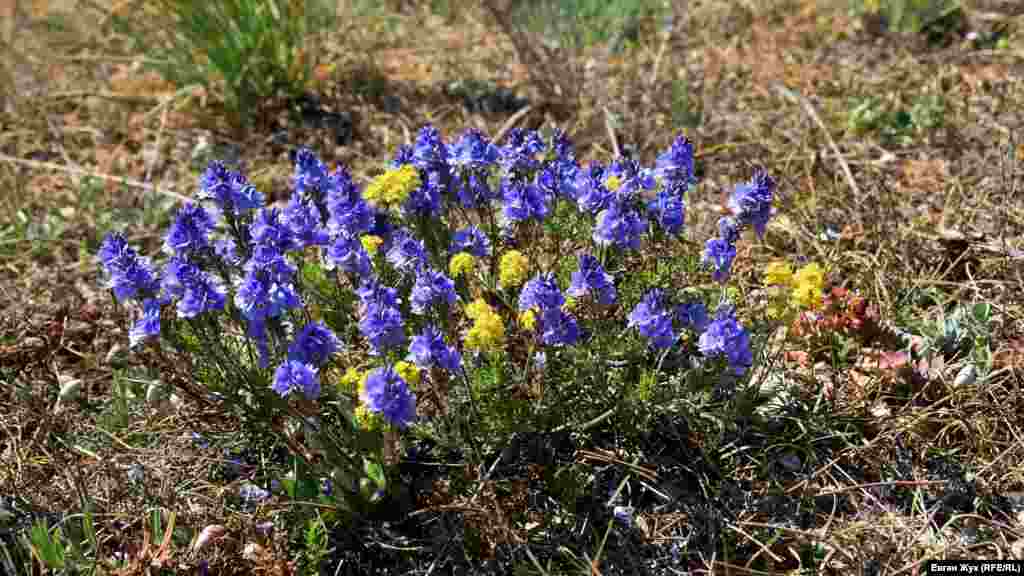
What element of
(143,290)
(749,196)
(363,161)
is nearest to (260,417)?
(143,290)

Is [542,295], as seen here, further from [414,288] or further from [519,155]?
[519,155]

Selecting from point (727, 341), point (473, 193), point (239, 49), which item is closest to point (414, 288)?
point (473, 193)

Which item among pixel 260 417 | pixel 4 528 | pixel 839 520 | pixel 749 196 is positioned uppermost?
pixel 749 196

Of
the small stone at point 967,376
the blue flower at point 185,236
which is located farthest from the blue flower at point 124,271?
the small stone at point 967,376

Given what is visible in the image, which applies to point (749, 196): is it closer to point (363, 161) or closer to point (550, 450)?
point (550, 450)

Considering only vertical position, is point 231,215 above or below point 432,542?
above

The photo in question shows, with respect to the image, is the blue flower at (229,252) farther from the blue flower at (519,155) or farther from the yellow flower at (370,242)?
the blue flower at (519,155)

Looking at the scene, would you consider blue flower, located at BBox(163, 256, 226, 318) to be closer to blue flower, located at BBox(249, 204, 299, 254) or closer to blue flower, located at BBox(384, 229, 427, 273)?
blue flower, located at BBox(249, 204, 299, 254)
